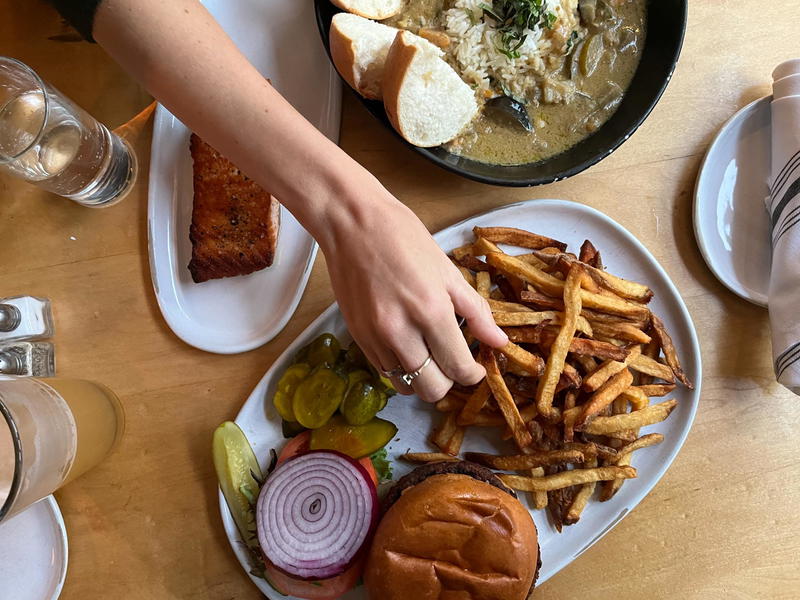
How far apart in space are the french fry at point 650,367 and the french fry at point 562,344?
22cm

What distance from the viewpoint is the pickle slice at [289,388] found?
166cm

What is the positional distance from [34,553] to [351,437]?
35.5 inches

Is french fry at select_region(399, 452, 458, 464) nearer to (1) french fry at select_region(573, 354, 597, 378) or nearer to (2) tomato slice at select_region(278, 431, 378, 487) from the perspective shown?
(2) tomato slice at select_region(278, 431, 378, 487)

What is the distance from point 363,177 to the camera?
1.22m

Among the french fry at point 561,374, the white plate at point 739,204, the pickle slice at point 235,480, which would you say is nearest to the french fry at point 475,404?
the french fry at point 561,374

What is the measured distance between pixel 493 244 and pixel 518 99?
412 millimetres

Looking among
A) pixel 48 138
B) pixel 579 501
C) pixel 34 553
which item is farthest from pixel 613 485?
pixel 48 138

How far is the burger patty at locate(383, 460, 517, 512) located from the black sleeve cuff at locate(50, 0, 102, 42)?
3.97 feet

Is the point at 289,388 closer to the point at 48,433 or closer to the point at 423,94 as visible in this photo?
the point at 48,433

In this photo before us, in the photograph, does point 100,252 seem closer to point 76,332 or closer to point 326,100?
point 76,332

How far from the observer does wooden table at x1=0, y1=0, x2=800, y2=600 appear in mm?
1722

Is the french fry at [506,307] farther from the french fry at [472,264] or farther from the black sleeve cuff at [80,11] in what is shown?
the black sleeve cuff at [80,11]

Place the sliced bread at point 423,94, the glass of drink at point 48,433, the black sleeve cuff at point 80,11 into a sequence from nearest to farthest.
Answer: the black sleeve cuff at point 80,11 → the glass of drink at point 48,433 → the sliced bread at point 423,94

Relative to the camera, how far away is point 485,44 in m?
1.68
